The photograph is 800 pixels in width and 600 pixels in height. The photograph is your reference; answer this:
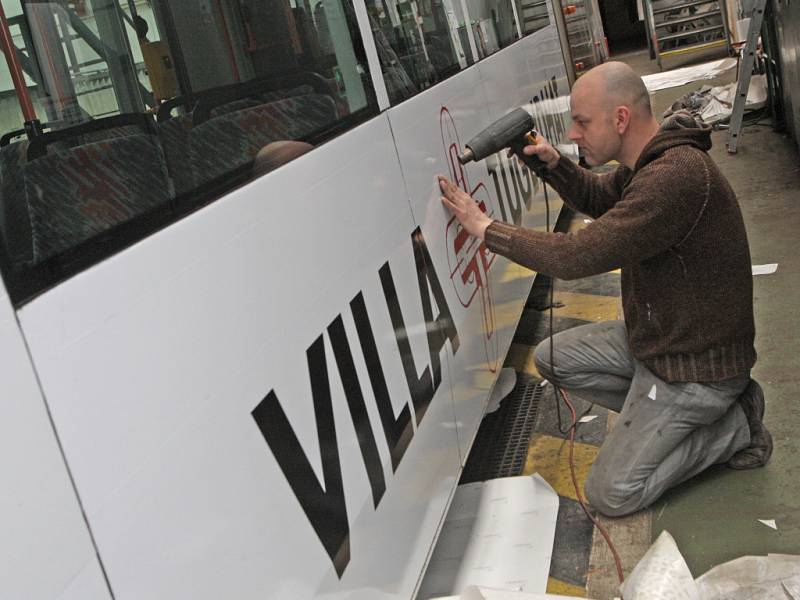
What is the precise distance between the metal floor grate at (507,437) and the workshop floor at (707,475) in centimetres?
6

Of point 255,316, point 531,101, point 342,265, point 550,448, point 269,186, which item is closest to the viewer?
point 255,316

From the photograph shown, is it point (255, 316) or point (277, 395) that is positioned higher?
point (255, 316)

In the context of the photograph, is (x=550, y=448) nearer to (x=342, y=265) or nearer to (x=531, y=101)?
(x=342, y=265)

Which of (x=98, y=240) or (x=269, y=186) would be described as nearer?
(x=98, y=240)

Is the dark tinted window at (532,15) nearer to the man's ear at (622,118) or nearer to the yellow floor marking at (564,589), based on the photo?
the man's ear at (622,118)

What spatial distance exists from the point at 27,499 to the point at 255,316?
2.15 feet

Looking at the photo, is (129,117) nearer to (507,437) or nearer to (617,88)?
(617,88)

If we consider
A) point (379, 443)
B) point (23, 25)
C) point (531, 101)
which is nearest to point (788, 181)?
point (531, 101)

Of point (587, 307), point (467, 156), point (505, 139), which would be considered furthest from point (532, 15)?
point (467, 156)

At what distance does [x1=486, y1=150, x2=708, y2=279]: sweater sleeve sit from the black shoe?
696 millimetres

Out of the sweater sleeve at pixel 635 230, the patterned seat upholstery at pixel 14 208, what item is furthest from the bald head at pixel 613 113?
the patterned seat upholstery at pixel 14 208

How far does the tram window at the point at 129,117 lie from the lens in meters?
1.28

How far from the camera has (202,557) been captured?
4.53ft

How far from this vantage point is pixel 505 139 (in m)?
3.18
